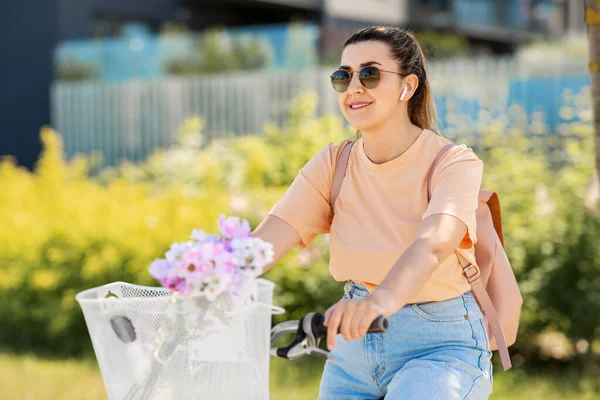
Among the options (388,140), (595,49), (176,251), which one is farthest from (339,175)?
(595,49)

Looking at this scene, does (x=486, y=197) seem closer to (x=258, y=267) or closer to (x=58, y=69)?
(x=258, y=267)

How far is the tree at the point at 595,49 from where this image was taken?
3.82 metres

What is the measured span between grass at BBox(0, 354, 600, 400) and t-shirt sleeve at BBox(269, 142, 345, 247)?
288cm

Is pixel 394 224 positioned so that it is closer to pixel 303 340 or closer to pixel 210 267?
pixel 303 340

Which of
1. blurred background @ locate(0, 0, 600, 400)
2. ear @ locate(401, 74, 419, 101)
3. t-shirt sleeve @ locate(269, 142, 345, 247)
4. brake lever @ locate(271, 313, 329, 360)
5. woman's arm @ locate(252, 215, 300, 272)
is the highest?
ear @ locate(401, 74, 419, 101)

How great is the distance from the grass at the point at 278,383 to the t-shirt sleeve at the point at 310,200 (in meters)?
2.88

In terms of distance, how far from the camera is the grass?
17.3ft

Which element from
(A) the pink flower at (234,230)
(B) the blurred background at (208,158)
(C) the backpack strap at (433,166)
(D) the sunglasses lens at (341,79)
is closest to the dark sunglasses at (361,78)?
(D) the sunglasses lens at (341,79)

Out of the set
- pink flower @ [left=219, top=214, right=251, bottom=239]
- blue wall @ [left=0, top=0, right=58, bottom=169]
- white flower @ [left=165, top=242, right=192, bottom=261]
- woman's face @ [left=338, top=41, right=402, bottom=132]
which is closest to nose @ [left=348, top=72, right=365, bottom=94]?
woman's face @ [left=338, top=41, right=402, bottom=132]

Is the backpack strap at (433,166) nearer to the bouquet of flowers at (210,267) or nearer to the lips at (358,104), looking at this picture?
the lips at (358,104)

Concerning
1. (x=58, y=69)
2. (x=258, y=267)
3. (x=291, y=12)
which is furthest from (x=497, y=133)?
(x=291, y=12)

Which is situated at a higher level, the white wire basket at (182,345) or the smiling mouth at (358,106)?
the smiling mouth at (358,106)

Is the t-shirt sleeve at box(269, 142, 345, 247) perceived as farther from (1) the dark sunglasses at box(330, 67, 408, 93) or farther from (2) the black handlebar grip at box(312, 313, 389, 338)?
(2) the black handlebar grip at box(312, 313, 389, 338)

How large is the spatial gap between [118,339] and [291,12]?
59.0 ft
